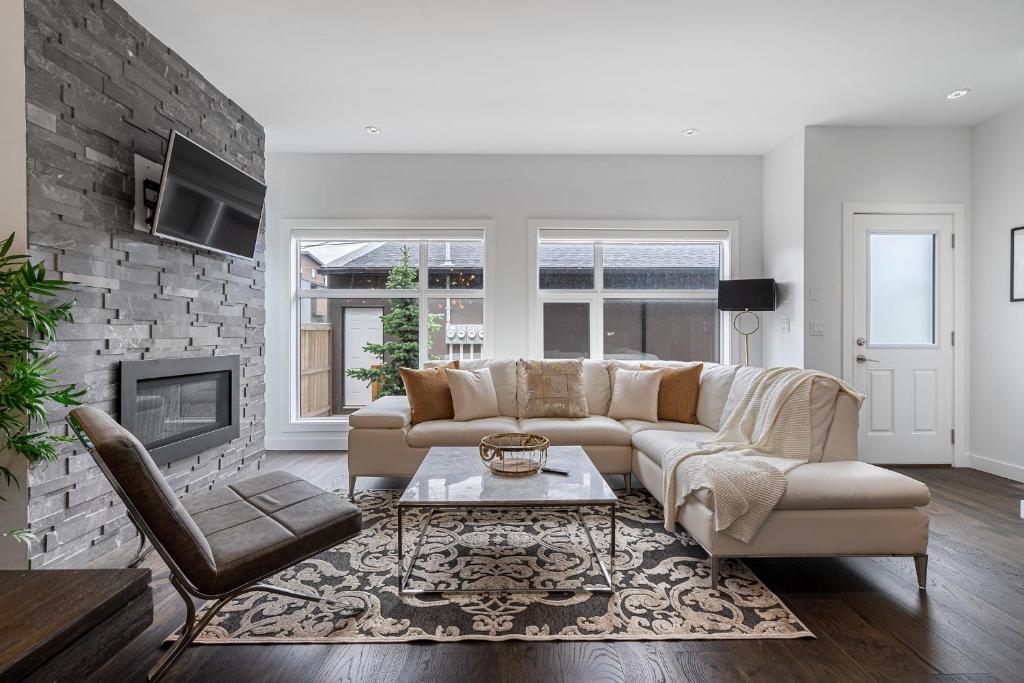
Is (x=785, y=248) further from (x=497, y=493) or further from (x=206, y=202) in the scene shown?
(x=206, y=202)

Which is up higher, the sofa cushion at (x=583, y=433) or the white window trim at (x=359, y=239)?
the white window trim at (x=359, y=239)

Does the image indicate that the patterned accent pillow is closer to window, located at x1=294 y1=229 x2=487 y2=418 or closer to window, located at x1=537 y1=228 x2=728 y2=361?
window, located at x1=537 y1=228 x2=728 y2=361

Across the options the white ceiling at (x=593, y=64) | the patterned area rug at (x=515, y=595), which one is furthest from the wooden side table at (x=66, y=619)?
the white ceiling at (x=593, y=64)

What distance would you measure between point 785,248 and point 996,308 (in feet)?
5.05

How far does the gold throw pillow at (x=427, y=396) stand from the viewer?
356cm

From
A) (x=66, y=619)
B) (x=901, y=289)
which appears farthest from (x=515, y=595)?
(x=901, y=289)

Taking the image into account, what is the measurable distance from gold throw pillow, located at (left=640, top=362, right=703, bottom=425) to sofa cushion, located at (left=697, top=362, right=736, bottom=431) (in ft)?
0.15

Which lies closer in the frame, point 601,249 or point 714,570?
point 714,570

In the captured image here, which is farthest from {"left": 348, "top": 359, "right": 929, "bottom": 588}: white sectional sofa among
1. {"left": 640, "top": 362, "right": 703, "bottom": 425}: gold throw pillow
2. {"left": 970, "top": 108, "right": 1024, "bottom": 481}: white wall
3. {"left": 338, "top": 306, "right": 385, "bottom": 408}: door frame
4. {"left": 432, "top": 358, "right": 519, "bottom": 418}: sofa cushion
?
{"left": 970, "top": 108, "right": 1024, "bottom": 481}: white wall

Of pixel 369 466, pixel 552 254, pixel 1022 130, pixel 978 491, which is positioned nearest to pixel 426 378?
pixel 369 466

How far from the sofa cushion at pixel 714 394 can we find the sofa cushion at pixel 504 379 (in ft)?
4.44

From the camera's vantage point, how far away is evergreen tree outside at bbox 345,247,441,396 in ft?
15.5

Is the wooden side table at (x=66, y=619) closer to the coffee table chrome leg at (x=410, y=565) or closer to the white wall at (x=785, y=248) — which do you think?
the coffee table chrome leg at (x=410, y=565)

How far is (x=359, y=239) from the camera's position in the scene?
15.3 feet
